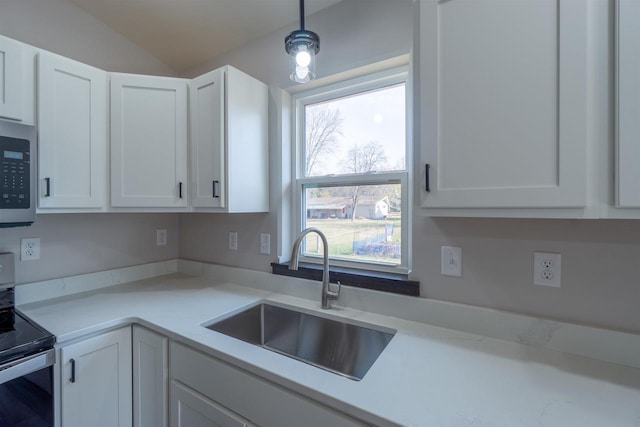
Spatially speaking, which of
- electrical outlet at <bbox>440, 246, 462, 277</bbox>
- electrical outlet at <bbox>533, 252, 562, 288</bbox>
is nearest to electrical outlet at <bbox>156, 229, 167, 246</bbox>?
electrical outlet at <bbox>440, 246, 462, 277</bbox>

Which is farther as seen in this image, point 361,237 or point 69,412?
point 361,237

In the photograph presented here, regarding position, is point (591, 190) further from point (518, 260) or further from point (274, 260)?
point (274, 260)

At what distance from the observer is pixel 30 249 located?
1.60m

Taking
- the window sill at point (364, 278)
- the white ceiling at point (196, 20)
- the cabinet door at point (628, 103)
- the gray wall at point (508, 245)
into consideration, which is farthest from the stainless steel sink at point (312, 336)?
the white ceiling at point (196, 20)

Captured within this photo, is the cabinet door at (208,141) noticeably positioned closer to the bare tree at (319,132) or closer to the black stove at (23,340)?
the bare tree at (319,132)

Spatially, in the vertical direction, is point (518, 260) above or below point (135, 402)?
above

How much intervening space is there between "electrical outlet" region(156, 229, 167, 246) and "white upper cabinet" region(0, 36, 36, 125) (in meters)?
1.03

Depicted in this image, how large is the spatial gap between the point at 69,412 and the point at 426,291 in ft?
5.17

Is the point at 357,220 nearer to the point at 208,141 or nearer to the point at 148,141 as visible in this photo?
the point at 208,141

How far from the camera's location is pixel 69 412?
1198 millimetres

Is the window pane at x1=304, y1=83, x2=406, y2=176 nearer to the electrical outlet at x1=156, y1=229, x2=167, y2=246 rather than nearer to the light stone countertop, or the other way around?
the light stone countertop

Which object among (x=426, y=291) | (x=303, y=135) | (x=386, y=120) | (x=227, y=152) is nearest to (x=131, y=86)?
(x=227, y=152)

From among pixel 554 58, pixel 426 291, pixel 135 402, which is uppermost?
pixel 554 58

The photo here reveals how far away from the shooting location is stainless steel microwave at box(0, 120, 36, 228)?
4.03ft
